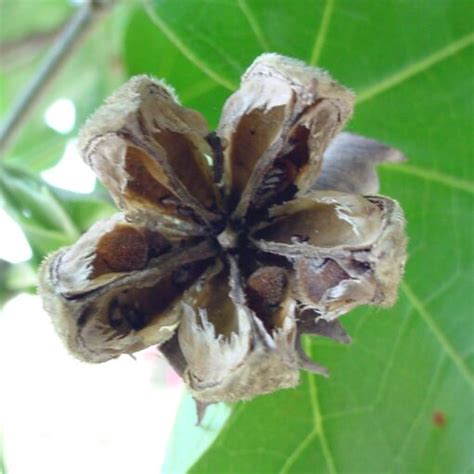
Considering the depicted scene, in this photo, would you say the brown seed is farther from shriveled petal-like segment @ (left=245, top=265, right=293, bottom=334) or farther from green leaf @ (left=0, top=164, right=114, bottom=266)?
green leaf @ (left=0, top=164, right=114, bottom=266)

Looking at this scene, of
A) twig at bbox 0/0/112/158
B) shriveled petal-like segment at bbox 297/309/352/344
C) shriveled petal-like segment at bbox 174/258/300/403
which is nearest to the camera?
shriveled petal-like segment at bbox 174/258/300/403

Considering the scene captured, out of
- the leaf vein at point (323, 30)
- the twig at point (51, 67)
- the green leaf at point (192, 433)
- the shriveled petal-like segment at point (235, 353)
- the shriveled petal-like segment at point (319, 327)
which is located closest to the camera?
the shriveled petal-like segment at point (235, 353)

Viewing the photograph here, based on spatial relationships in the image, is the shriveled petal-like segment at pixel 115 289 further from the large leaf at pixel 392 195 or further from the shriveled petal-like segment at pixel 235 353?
the large leaf at pixel 392 195

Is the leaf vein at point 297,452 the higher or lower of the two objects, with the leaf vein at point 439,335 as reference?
higher

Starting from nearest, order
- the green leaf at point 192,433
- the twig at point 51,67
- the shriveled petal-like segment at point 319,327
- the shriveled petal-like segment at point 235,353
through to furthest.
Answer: the shriveled petal-like segment at point 235,353 → the shriveled petal-like segment at point 319,327 → the green leaf at point 192,433 → the twig at point 51,67

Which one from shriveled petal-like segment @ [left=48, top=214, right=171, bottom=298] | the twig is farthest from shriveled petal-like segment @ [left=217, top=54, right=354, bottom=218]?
the twig

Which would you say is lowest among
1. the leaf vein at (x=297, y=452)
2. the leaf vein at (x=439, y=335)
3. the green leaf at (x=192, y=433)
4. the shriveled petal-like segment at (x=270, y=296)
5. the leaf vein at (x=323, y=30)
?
the leaf vein at (x=439, y=335)

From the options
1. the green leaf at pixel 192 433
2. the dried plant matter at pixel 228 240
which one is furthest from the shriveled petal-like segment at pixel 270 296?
the green leaf at pixel 192 433
